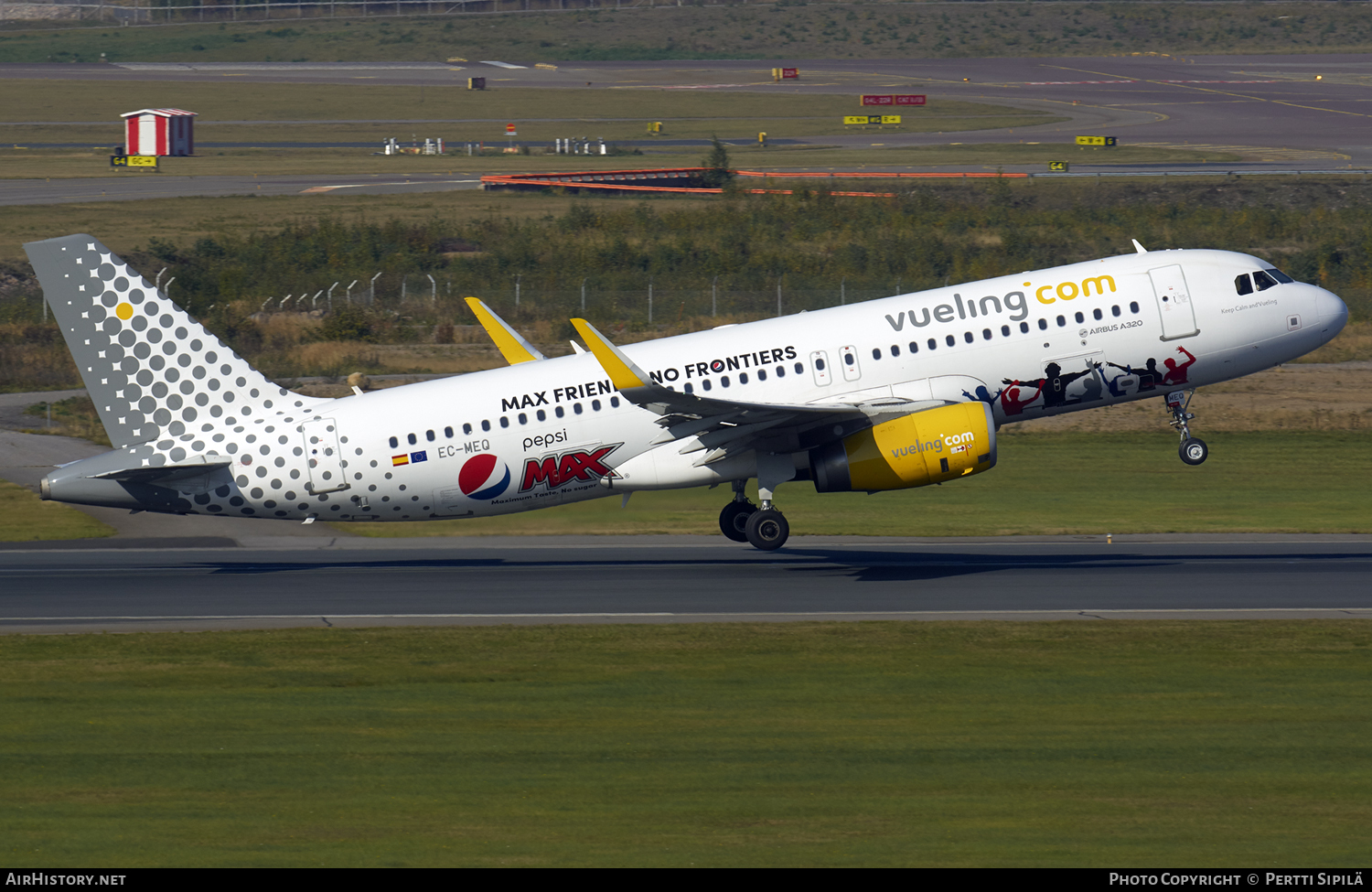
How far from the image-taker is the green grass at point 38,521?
4025 centimetres

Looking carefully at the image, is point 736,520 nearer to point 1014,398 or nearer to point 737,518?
point 737,518

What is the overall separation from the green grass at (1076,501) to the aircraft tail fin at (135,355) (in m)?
8.19

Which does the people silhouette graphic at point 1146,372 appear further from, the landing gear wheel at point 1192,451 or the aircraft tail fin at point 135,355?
the aircraft tail fin at point 135,355

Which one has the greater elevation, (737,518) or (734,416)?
(734,416)

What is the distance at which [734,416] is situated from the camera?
32.7 m

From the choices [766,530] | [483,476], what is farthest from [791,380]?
[483,476]

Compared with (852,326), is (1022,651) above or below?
below

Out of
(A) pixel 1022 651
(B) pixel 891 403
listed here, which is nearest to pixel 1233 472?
(B) pixel 891 403

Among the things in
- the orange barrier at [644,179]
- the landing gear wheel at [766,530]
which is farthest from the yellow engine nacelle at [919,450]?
the orange barrier at [644,179]

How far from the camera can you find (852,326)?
34.4 m

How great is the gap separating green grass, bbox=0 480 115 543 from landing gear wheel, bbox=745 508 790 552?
56.3 feet

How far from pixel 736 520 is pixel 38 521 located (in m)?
19.0

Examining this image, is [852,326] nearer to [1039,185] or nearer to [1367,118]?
[1039,185]

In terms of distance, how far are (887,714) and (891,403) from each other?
12102 millimetres
